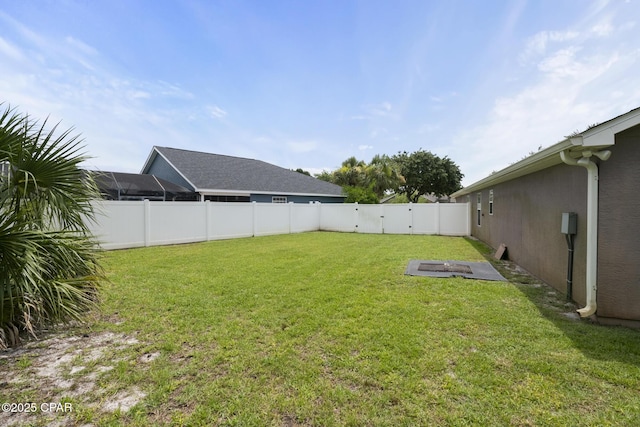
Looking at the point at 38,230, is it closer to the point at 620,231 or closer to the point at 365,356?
the point at 365,356

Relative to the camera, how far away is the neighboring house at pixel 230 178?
15.9 metres

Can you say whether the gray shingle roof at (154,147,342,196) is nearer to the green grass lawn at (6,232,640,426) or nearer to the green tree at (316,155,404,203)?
the green tree at (316,155,404,203)

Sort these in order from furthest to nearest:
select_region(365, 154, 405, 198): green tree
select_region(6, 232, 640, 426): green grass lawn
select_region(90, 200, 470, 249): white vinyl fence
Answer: select_region(365, 154, 405, 198): green tree → select_region(90, 200, 470, 249): white vinyl fence → select_region(6, 232, 640, 426): green grass lawn

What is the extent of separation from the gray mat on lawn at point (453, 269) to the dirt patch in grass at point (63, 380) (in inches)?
203

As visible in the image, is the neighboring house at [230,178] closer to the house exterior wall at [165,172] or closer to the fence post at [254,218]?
the house exterior wall at [165,172]

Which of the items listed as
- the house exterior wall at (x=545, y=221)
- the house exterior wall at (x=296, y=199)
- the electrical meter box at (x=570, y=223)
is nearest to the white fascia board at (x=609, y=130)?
the house exterior wall at (x=545, y=221)

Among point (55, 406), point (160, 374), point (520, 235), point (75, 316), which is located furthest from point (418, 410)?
point (520, 235)

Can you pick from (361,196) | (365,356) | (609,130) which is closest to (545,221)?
(609,130)

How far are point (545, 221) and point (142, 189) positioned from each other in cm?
1660

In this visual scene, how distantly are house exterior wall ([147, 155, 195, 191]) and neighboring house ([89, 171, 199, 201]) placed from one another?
27 cm

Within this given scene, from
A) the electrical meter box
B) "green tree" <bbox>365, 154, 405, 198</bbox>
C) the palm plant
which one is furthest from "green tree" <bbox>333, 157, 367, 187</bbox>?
the palm plant

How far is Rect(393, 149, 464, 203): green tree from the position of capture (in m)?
32.0

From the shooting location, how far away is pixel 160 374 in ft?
8.33

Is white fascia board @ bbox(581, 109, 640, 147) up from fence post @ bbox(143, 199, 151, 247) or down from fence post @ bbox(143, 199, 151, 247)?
up
